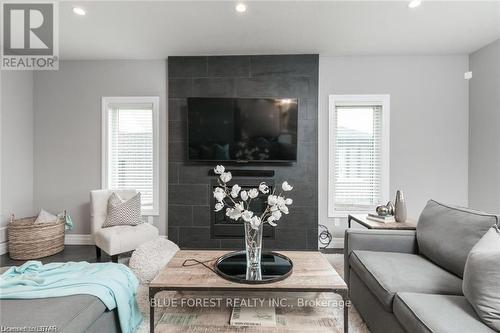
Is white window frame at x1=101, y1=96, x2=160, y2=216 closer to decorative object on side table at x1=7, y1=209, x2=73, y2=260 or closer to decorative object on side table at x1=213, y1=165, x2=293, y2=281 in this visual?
decorative object on side table at x1=7, y1=209, x2=73, y2=260

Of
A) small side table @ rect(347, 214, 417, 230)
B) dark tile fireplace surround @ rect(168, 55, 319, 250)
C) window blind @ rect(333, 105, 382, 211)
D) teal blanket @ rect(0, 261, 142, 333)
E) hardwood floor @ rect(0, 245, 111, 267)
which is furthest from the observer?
window blind @ rect(333, 105, 382, 211)

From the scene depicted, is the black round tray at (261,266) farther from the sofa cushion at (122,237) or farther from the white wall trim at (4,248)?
the white wall trim at (4,248)

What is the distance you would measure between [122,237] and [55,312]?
71.4 inches

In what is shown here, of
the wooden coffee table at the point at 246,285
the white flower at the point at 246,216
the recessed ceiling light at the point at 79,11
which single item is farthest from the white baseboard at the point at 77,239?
the white flower at the point at 246,216

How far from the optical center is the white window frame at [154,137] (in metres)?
3.77

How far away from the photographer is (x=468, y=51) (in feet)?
11.5

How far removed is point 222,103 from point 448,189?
3427 mm

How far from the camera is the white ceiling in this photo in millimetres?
2506

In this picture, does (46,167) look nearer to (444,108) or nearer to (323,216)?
(323,216)

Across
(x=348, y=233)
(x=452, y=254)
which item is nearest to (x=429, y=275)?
(x=452, y=254)

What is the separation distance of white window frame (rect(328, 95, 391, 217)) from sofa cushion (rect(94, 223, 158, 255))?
2.54 m

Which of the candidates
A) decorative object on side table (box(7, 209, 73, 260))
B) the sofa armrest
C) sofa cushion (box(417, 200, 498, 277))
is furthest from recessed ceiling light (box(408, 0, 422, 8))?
decorative object on side table (box(7, 209, 73, 260))

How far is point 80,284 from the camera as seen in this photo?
5.00 feet

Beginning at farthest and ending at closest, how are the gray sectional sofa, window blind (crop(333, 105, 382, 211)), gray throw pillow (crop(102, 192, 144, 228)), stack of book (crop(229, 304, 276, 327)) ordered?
window blind (crop(333, 105, 382, 211))
gray throw pillow (crop(102, 192, 144, 228))
stack of book (crop(229, 304, 276, 327))
the gray sectional sofa
